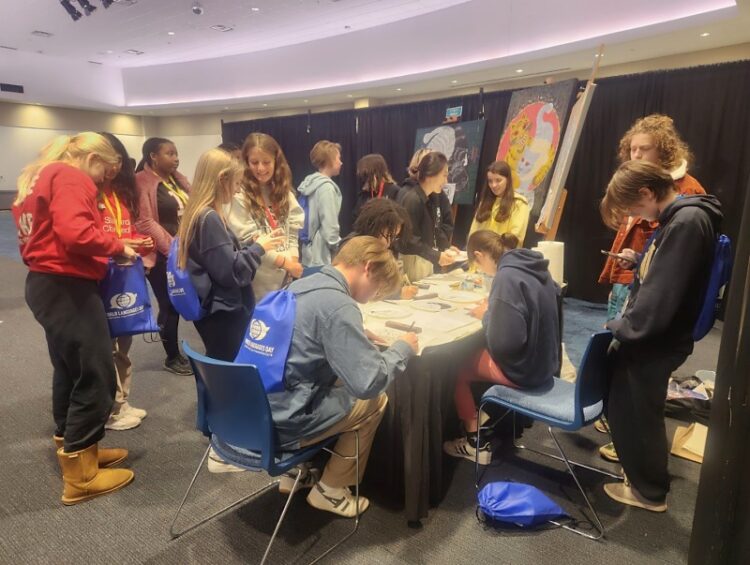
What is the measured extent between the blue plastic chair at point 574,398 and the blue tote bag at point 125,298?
1.51 metres

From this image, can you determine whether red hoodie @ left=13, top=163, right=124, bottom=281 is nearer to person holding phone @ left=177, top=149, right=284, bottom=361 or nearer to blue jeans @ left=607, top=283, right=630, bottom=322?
person holding phone @ left=177, top=149, right=284, bottom=361

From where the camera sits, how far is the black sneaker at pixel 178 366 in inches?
130

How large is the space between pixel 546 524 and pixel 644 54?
14.1 feet

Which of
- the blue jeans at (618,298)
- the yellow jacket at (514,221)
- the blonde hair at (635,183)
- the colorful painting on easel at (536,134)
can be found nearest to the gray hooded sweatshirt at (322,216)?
the yellow jacket at (514,221)

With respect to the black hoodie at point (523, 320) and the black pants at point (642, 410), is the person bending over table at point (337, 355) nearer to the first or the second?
the black hoodie at point (523, 320)

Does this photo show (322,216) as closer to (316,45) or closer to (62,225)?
(62,225)

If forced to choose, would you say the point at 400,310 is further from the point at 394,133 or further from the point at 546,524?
the point at 394,133

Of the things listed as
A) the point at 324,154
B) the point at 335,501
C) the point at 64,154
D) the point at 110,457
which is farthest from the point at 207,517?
the point at 324,154

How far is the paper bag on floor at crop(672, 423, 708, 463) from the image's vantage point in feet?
7.61

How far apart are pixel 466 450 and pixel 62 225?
1878 millimetres

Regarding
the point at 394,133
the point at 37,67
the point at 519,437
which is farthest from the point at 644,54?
the point at 37,67

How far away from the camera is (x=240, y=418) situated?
4.98ft

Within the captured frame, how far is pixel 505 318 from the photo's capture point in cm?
191

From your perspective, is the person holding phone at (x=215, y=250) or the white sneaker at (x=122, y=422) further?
the white sneaker at (x=122, y=422)
